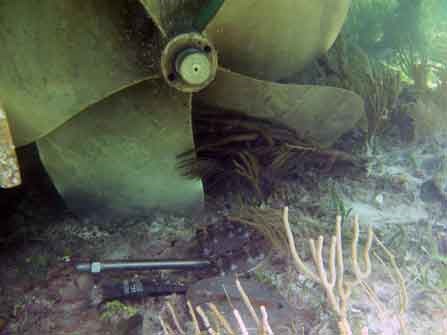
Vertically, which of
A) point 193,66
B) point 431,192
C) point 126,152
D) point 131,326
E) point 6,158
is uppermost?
point 193,66

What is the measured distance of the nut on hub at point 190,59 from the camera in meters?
1.73

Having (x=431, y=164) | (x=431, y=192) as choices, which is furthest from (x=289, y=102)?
Answer: (x=431, y=164)

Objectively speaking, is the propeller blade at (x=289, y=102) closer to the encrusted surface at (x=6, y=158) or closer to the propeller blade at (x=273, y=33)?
the propeller blade at (x=273, y=33)

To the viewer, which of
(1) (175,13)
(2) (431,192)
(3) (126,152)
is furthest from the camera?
(2) (431,192)

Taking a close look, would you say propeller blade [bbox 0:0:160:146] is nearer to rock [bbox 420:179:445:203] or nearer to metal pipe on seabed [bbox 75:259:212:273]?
metal pipe on seabed [bbox 75:259:212:273]

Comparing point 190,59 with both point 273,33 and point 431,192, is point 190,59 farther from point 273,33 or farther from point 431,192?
point 431,192

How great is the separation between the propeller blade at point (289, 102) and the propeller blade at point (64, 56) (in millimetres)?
417

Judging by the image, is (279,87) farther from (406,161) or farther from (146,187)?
(406,161)

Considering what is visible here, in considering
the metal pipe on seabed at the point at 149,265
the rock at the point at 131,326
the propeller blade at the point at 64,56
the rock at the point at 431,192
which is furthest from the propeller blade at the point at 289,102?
the rock at the point at 131,326

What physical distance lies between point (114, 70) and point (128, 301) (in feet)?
3.81

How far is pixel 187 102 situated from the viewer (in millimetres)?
2078

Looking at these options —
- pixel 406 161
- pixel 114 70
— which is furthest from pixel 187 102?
pixel 406 161

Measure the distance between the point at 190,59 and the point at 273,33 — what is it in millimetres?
656

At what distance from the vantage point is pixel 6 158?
1674 mm
